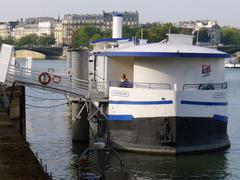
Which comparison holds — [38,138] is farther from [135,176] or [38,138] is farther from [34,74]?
[135,176]

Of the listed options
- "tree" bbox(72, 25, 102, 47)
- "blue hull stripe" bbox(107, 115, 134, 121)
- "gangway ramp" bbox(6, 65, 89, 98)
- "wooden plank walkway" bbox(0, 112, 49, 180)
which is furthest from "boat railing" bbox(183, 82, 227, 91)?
"tree" bbox(72, 25, 102, 47)

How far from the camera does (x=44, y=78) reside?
1025 inches

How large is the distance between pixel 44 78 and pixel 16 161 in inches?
527

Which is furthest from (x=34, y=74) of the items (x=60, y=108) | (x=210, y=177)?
(x=60, y=108)

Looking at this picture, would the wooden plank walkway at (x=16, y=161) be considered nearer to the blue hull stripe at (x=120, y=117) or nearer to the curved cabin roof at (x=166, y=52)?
the blue hull stripe at (x=120, y=117)

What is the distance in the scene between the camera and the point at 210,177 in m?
21.7

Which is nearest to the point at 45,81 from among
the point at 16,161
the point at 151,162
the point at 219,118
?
the point at 151,162

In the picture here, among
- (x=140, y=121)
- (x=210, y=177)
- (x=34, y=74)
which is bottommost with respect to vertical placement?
(x=210, y=177)

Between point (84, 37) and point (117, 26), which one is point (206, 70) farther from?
point (84, 37)

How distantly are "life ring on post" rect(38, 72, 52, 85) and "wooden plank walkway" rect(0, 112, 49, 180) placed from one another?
10222mm

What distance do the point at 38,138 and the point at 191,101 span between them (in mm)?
9035

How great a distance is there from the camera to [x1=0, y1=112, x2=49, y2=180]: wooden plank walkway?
38.6 feet

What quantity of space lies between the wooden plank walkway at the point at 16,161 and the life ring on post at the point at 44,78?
33.5 ft

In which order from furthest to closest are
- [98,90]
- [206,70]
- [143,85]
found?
[98,90] → [206,70] → [143,85]
